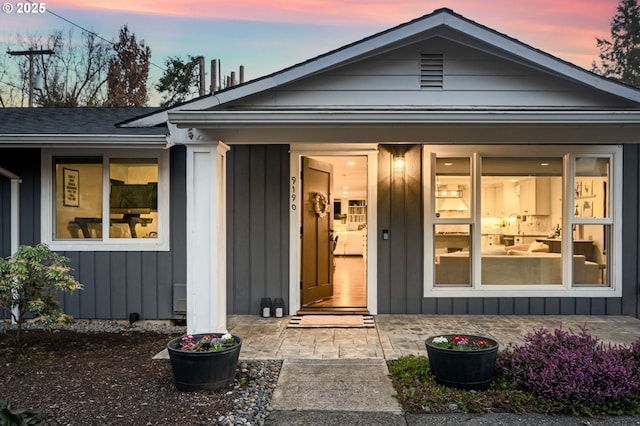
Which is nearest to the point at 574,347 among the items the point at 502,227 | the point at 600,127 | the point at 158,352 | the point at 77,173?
the point at 600,127

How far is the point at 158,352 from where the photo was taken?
15.3 ft

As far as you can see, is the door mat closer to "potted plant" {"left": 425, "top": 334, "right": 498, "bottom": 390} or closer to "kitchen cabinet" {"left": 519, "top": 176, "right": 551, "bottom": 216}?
"potted plant" {"left": 425, "top": 334, "right": 498, "bottom": 390}

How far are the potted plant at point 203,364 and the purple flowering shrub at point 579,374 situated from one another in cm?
212

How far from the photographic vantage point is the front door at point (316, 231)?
6.39m

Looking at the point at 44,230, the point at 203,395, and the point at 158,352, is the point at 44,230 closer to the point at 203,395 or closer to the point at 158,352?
the point at 158,352

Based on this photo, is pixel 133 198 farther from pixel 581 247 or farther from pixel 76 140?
pixel 581 247

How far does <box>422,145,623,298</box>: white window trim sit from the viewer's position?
20.2 ft

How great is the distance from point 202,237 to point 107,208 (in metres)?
2.00

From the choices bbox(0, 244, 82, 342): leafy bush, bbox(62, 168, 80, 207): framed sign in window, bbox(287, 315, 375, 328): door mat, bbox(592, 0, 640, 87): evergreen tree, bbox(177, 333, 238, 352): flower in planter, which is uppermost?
bbox(592, 0, 640, 87): evergreen tree

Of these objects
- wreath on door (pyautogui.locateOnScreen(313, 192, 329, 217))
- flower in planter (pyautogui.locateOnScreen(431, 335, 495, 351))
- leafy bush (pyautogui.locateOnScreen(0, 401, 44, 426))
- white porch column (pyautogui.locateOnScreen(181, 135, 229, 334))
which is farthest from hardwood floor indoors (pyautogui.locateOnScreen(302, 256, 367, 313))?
leafy bush (pyautogui.locateOnScreen(0, 401, 44, 426))

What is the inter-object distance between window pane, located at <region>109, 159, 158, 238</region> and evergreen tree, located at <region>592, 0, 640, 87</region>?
66.0 ft

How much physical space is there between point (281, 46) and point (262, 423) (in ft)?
43.8

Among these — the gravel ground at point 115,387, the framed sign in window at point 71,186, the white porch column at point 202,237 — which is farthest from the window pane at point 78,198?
the white porch column at point 202,237

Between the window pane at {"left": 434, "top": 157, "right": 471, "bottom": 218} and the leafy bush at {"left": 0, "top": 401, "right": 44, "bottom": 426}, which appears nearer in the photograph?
the leafy bush at {"left": 0, "top": 401, "right": 44, "bottom": 426}
